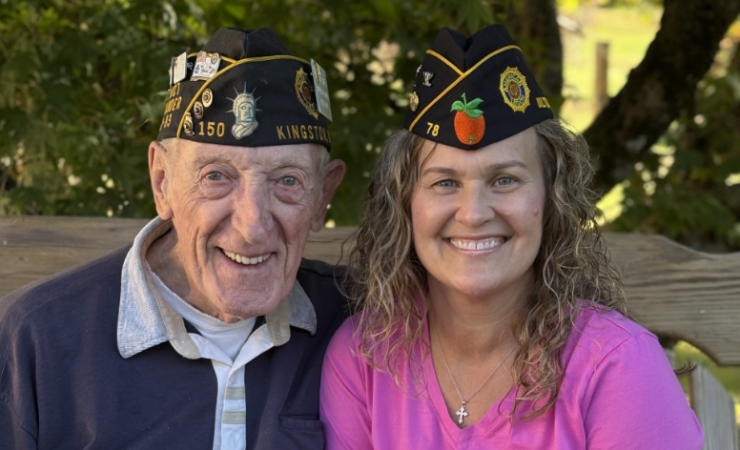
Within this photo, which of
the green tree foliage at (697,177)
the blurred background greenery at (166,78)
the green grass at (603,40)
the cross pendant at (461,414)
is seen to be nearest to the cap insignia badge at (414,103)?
the blurred background greenery at (166,78)

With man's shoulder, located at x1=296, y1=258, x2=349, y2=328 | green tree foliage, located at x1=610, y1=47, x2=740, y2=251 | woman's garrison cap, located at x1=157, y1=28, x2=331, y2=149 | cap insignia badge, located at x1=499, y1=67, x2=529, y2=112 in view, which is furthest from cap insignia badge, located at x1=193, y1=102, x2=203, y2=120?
green tree foliage, located at x1=610, y1=47, x2=740, y2=251

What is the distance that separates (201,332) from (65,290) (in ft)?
1.22

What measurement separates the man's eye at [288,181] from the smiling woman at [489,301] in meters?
0.27

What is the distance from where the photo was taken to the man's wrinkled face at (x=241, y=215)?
227 cm

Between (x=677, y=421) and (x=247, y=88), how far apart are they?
1344 mm

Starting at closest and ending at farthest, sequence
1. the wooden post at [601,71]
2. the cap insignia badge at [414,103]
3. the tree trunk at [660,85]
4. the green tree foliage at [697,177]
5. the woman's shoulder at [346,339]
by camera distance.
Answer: the cap insignia badge at [414,103], the woman's shoulder at [346,339], the tree trunk at [660,85], the green tree foliage at [697,177], the wooden post at [601,71]

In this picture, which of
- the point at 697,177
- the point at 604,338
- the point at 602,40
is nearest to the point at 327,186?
the point at 604,338

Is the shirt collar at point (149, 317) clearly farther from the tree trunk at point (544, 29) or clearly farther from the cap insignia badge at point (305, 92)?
the tree trunk at point (544, 29)

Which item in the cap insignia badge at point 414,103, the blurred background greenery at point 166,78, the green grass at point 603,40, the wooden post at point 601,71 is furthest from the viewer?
the green grass at point 603,40

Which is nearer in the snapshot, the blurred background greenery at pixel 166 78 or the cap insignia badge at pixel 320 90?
the cap insignia badge at pixel 320 90

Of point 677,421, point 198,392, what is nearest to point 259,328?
point 198,392

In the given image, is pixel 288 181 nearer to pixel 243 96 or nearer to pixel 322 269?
pixel 243 96

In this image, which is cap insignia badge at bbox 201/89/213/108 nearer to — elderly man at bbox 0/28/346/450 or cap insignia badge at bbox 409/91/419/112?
elderly man at bbox 0/28/346/450

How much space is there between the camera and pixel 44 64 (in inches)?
126
